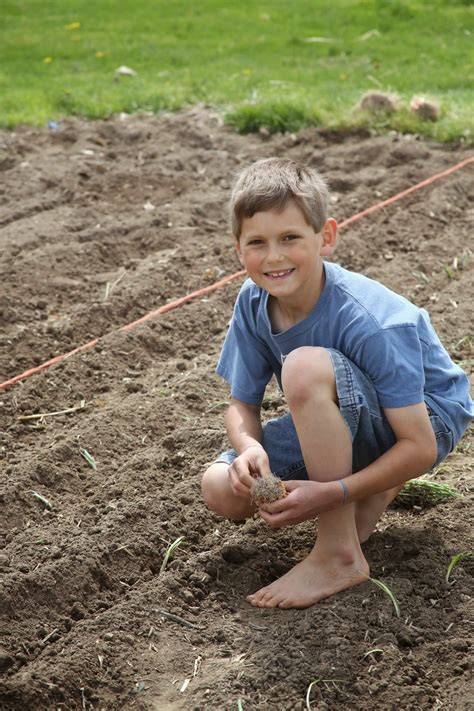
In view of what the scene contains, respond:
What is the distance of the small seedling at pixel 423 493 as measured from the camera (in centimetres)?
332

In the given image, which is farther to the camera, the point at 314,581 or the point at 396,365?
the point at 314,581

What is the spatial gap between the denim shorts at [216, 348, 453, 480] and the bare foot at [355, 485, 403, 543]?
13 centimetres

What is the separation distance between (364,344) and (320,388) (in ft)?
0.61

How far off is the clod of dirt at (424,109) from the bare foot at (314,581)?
→ 4.94m

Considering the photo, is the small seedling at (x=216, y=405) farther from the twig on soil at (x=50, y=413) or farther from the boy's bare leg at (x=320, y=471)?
the boy's bare leg at (x=320, y=471)

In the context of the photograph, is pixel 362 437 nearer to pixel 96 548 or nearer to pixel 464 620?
pixel 464 620

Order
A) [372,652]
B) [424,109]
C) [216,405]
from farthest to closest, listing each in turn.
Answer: [424,109] → [216,405] → [372,652]

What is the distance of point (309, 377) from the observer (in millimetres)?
2732

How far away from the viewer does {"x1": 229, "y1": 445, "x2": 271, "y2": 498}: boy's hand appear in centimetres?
285

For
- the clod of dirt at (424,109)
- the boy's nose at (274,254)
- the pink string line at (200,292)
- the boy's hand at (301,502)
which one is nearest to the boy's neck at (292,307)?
the boy's nose at (274,254)

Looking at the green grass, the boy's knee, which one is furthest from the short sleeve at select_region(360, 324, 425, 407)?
the green grass

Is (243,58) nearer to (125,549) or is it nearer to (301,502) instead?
(125,549)

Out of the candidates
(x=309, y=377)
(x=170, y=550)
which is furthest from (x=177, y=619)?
(x=309, y=377)

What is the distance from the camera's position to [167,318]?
15.5 feet
